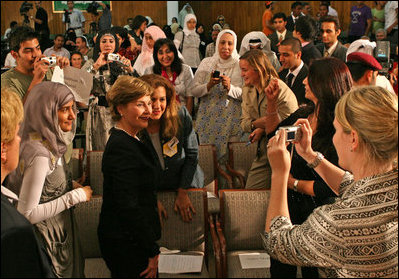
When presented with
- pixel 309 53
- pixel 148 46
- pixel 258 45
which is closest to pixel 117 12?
pixel 148 46

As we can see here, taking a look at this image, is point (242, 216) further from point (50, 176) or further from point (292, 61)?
point (292, 61)

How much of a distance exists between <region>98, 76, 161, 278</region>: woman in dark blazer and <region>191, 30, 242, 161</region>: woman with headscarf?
2049mm

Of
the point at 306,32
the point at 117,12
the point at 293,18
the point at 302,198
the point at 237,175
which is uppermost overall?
the point at 117,12

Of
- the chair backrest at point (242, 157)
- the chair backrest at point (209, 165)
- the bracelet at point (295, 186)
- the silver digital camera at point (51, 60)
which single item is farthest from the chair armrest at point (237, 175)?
the silver digital camera at point (51, 60)

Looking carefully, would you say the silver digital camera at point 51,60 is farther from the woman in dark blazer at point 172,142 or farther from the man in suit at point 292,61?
the man in suit at point 292,61

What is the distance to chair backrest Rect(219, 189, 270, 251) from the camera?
104 inches

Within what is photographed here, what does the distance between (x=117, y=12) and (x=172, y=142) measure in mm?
12856

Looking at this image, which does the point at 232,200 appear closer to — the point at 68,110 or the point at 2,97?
the point at 68,110

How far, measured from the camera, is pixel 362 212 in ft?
4.17

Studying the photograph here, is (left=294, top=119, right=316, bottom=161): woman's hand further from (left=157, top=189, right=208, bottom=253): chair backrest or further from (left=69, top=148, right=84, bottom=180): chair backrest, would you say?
(left=69, top=148, right=84, bottom=180): chair backrest

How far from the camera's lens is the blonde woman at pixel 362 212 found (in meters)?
1.27

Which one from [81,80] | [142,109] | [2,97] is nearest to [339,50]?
[81,80]

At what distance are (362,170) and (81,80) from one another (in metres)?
2.40

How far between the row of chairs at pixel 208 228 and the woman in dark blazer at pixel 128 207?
516 millimetres
